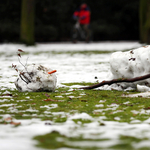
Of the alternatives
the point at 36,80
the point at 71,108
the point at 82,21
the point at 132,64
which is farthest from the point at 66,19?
the point at 71,108

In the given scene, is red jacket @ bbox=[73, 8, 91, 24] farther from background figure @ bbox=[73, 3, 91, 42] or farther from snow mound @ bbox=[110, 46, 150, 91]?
snow mound @ bbox=[110, 46, 150, 91]

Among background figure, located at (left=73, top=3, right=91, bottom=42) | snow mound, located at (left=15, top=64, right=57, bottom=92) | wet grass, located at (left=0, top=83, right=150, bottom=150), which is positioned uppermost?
background figure, located at (left=73, top=3, right=91, bottom=42)

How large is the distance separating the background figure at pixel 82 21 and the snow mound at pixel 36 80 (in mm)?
18498

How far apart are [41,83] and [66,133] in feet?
9.07

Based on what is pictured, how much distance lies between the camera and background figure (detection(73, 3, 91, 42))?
82.7 ft

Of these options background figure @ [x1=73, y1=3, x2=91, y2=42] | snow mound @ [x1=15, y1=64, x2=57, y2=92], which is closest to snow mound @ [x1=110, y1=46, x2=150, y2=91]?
snow mound @ [x1=15, y1=64, x2=57, y2=92]

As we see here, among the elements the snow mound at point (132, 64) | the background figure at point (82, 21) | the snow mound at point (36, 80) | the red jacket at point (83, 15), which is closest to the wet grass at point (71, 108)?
the snow mound at point (36, 80)

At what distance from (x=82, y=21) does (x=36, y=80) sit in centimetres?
1912

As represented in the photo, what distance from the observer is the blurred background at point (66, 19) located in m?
26.0

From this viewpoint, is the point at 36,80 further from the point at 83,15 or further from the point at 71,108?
the point at 83,15

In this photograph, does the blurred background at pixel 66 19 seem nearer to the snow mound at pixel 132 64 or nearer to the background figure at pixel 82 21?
the background figure at pixel 82 21

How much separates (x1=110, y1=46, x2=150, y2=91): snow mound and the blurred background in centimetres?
1873

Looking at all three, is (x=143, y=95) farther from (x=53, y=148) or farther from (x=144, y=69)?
(x=53, y=148)

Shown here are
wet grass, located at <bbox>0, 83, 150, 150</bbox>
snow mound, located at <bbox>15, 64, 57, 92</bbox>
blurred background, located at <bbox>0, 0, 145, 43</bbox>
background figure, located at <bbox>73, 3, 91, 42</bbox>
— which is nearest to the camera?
wet grass, located at <bbox>0, 83, 150, 150</bbox>
